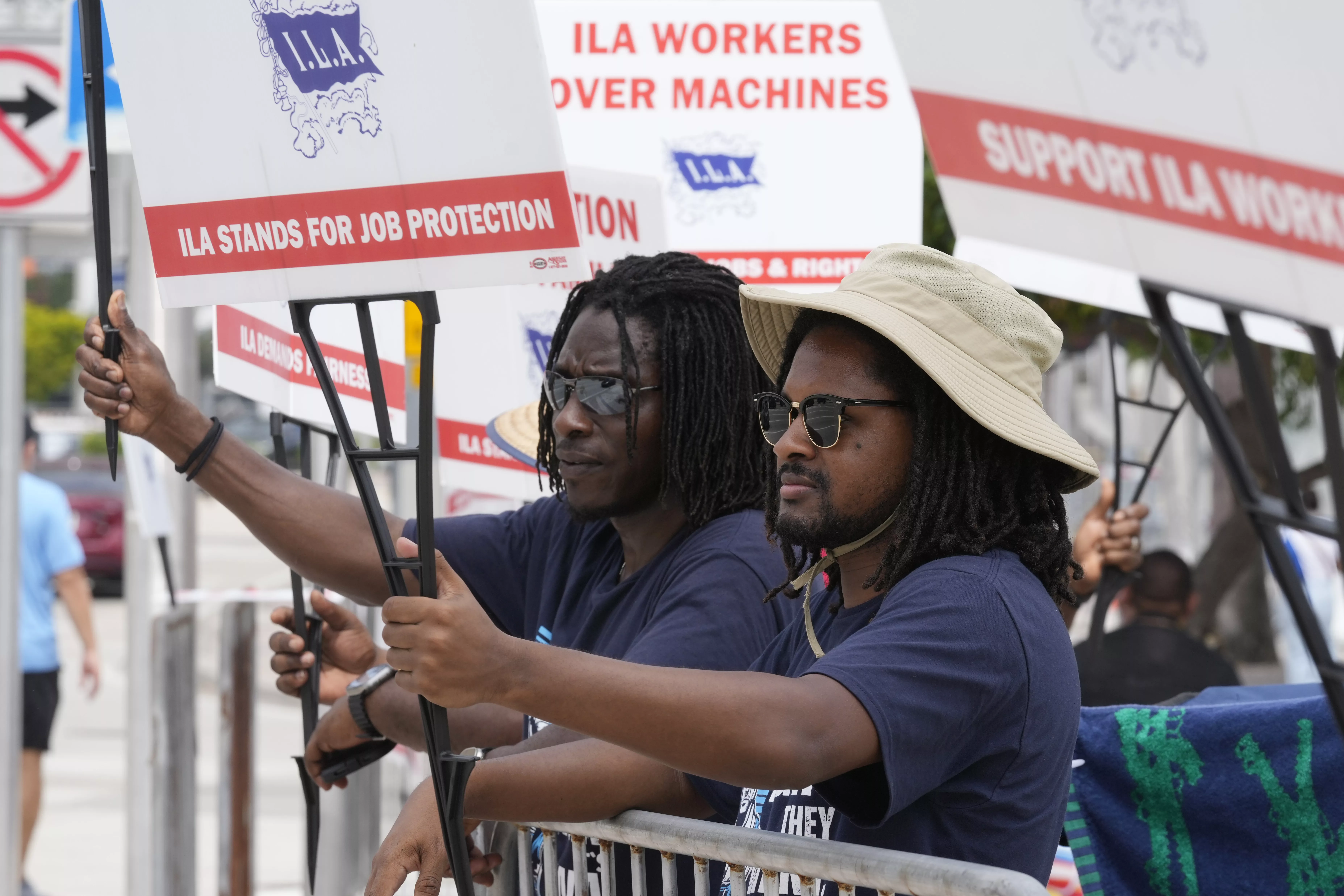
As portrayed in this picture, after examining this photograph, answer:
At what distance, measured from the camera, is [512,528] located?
3.35 m

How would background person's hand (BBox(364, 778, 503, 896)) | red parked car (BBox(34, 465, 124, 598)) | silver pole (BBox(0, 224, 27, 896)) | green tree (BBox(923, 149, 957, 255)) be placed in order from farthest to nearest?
red parked car (BBox(34, 465, 124, 598)) → green tree (BBox(923, 149, 957, 255)) → silver pole (BBox(0, 224, 27, 896)) → background person's hand (BBox(364, 778, 503, 896))

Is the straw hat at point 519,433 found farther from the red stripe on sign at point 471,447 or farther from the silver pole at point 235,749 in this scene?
the silver pole at point 235,749

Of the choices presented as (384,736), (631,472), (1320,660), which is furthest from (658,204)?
(1320,660)

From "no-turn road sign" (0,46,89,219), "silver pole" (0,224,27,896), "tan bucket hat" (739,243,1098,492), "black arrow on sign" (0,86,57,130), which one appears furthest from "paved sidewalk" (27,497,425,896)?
"tan bucket hat" (739,243,1098,492)

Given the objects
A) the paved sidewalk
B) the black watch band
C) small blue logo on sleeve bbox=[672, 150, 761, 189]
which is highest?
small blue logo on sleeve bbox=[672, 150, 761, 189]

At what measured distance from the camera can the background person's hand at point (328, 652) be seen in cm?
339

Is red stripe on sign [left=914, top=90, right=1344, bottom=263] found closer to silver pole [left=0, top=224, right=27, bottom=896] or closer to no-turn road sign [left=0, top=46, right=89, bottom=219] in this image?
no-turn road sign [left=0, top=46, right=89, bottom=219]

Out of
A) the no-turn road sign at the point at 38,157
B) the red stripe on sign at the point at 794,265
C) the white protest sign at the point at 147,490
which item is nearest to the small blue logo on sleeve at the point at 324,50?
the red stripe on sign at the point at 794,265

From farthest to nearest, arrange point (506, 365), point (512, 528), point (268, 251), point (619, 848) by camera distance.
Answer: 1. point (506, 365)
2. point (512, 528)
3. point (619, 848)
4. point (268, 251)

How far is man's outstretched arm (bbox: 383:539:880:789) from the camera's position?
182cm

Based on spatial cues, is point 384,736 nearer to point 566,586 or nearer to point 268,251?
point 566,586

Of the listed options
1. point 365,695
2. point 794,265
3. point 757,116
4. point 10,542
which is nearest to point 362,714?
point 365,695

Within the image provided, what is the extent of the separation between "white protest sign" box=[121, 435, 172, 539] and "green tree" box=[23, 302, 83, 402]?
4068cm

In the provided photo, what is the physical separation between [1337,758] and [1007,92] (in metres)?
1.66
